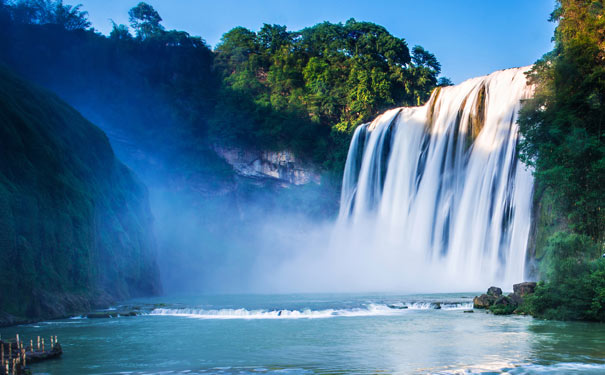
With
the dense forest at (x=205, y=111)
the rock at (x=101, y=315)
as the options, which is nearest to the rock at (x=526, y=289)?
the rock at (x=101, y=315)

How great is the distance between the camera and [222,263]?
51.2 metres

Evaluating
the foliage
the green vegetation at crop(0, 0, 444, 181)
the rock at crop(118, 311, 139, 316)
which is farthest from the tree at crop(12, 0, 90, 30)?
the rock at crop(118, 311, 139, 316)

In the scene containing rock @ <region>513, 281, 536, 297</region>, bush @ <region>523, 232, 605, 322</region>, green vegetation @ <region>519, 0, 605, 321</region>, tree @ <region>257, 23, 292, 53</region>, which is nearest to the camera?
bush @ <region>523, 232, 605, 322</region>

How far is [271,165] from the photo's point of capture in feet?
165

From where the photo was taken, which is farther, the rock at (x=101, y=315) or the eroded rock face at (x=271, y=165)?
the eroded rock face at (x=271, y=165)

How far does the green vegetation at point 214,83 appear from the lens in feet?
167

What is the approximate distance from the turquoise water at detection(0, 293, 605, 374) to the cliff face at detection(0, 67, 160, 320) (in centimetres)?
228

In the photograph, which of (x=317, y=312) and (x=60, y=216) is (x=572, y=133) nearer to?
(x=317, y=312)

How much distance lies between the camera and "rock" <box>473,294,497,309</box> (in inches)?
819

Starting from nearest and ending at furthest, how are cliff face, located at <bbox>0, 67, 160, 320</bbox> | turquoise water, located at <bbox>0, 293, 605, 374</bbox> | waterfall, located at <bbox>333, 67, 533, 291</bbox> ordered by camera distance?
1. turquoise water, located at <bbox>0, 293, 605, 374</bbox>
2. cliff face, located at <bbox>0, 67, 160, 320</bbox>
3. waterfall, located at <bbox>333, 67, 533, 291</bbox>

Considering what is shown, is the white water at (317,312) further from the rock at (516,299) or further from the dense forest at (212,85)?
the dense forest at (212,85)

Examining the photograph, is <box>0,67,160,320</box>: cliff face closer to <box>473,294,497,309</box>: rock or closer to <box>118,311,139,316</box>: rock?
<box>118,311,139,316</box>: rock

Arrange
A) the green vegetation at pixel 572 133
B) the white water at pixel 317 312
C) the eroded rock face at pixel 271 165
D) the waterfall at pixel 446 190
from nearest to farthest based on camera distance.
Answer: the white water at pixel 317 312
the green vegetation at pixel 572 133
the waterfall at pixel 446 190
the eroded rock face at pixel 271 165

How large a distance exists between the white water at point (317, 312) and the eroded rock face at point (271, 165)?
91.3ft
